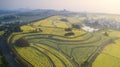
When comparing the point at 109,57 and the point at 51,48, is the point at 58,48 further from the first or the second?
the point at 109,57

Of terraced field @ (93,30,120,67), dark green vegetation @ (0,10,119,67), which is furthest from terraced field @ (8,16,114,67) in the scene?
terraced field @ (93,30,120,67)

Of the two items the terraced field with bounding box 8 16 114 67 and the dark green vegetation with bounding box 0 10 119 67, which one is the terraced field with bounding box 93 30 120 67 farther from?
the terraced field with bounding box 8 16 114 67

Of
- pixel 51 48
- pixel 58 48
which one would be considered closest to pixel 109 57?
pixel 58 48

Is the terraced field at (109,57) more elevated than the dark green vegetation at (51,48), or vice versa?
the dark green vegetation at (51,48)

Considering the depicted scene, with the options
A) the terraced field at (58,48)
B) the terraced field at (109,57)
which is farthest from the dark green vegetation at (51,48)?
the terraced field at (109,57)

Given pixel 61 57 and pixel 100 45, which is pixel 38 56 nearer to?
pixel 61 57

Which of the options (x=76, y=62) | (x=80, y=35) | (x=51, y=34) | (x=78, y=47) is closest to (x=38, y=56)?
(x=76, y=62)

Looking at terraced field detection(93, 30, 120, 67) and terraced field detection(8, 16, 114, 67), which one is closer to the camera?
terraced field detection(8, 16, 114, 67)

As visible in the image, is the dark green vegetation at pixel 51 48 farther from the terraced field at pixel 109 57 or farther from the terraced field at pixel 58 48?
the terraced field at pixel 109 57
